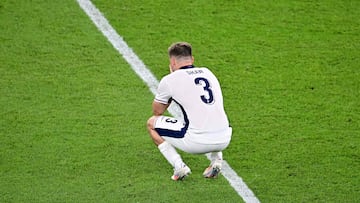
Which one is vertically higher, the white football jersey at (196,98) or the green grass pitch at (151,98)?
the white football jersey at (196,98)

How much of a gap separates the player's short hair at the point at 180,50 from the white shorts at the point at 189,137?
0.60m

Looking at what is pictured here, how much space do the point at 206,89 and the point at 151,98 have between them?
2.06 m

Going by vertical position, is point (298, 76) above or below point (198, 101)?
below

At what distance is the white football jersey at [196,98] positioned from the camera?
956cm

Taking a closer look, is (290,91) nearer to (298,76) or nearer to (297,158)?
(298,76)

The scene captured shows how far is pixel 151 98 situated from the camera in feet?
38.2

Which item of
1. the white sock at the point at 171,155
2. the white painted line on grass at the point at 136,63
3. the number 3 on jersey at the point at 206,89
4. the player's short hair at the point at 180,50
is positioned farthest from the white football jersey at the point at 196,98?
the white painted line on grass at the point at 136,63

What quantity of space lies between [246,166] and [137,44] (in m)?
3.26

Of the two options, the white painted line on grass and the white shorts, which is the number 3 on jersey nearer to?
the white shorts

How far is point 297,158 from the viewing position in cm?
1030

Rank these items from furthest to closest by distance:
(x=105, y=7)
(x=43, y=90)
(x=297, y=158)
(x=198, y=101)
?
1. (x=105, y=7)
2. (x=43, y=90)
3. (x=297, y=158)
4. (x=198, y=101)

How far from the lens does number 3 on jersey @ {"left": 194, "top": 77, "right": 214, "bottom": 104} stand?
960cm

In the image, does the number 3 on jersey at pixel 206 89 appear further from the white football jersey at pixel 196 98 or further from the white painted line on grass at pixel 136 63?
the white painted line on grass at pixel 136 63

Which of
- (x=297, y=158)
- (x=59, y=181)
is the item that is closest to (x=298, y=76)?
(x=297, y=158)
